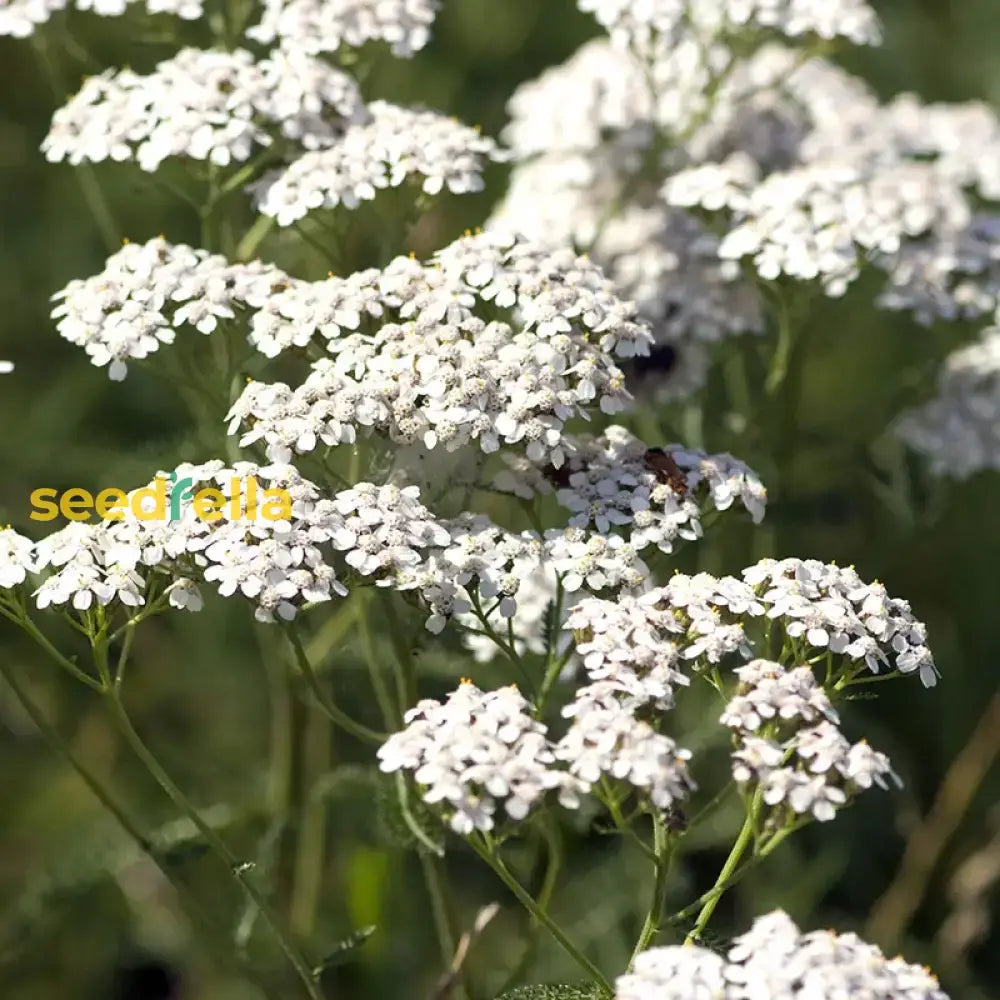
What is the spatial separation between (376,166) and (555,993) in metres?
2.41

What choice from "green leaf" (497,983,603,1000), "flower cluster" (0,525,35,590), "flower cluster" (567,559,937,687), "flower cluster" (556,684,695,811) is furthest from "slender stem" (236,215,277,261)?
"green leaf" (497,983,603,1000)

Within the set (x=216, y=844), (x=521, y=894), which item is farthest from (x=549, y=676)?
(x=216, y=844)

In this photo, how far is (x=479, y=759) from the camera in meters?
3.13

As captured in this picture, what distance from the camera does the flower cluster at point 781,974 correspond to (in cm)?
282

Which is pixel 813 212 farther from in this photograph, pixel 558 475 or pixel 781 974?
pixel 781 974

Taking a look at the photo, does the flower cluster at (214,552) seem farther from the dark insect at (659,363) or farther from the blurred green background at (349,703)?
the dark insect at (659,363)

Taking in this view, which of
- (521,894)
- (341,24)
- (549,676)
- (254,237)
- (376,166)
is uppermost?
(341,24)

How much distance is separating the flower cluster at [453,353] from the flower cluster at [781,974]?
1.32 metres

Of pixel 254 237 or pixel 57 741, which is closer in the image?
pixel 57 741

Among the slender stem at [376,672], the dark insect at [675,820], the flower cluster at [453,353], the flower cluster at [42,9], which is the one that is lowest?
the slender stem at [376,672]

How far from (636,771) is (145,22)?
3432mm

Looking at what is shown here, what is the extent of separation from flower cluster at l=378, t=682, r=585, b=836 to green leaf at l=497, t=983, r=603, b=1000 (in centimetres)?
39

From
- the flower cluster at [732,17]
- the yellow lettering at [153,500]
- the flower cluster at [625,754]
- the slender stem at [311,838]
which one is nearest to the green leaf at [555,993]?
the flower cluster at [625,754]

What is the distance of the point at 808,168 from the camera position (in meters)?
5.28
